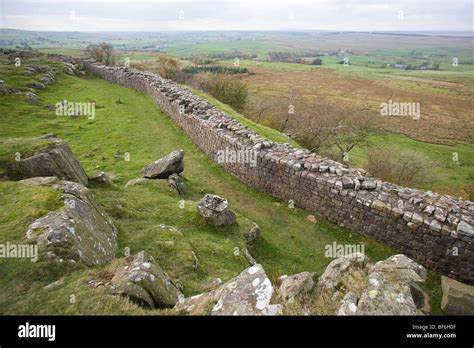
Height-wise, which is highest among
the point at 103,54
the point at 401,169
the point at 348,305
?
the point at 103,54

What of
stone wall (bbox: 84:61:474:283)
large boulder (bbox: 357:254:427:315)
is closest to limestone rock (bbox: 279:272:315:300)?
large boulder (bbox: 357:254:427:315)

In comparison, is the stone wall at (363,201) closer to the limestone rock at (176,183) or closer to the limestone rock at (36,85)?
the limestone rock at (176,183)

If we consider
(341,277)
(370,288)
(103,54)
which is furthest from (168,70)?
(370,288)

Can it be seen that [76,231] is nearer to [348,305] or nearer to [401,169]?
[348,305]

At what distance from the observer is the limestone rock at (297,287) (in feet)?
21.0

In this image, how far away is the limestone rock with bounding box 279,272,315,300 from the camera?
6387mm

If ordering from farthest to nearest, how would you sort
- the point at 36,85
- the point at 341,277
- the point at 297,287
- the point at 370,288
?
the point at 36,85
the point at 341,277
the point at 297,287
the point at 370,288

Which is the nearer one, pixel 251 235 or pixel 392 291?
pixel 392 291

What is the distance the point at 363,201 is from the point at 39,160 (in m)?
11.4

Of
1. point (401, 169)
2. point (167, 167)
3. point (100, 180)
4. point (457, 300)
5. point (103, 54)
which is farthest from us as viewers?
point (103, 54)

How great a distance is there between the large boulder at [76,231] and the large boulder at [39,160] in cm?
159

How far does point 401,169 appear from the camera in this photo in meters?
28.0

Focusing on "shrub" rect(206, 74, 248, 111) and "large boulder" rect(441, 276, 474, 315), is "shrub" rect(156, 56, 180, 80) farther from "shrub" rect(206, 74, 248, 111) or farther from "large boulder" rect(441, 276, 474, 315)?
"large boulder" rect(441, 276, 474, 315)
